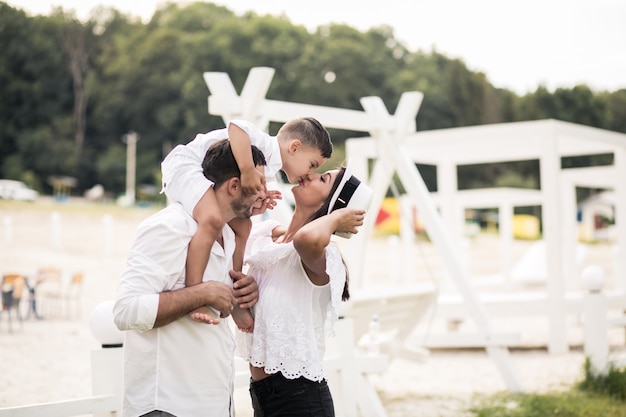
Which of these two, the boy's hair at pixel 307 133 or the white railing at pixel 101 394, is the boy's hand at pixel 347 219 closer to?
the boy's hair at pixel 307 133

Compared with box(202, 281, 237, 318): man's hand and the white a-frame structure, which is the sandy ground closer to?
the white a-frame structure

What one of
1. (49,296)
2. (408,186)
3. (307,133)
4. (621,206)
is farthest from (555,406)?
(49,296)

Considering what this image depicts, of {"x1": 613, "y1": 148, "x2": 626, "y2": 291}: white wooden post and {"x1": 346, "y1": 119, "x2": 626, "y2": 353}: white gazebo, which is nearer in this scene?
{"x1": 346, "y1": 119, "x2": 626, "y2": 353}: white gazebo

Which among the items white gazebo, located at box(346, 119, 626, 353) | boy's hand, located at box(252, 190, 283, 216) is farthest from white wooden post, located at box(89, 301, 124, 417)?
white gazebo, located at box(346, 119, 626, 353)

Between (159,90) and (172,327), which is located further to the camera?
(159,90)

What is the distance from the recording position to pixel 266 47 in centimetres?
6016

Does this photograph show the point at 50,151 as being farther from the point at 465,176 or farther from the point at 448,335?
the point at 448,335

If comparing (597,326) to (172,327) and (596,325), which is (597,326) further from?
(172,327)

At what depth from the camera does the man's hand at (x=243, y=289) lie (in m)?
2.39

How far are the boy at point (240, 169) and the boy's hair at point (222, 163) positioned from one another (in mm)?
26

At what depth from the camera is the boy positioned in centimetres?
219

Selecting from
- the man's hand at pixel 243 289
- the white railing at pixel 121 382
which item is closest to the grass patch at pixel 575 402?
the white railing at pixel 121 382

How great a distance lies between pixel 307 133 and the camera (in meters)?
2.58

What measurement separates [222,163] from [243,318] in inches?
21.0
